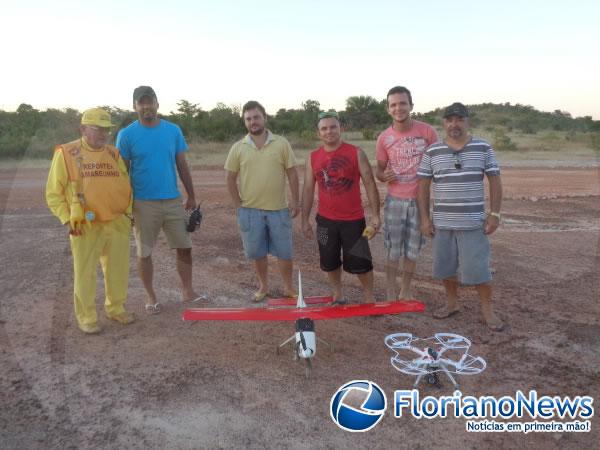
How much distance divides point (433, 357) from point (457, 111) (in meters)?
2.01

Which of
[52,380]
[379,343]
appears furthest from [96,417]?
[379,343]

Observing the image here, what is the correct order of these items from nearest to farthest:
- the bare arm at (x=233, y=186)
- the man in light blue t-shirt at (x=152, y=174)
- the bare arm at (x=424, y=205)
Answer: the bare arm at (x=424, y=205), the man in light blue t-shirt at (x=152, y=174), the bare arm at (x=233, y=186)

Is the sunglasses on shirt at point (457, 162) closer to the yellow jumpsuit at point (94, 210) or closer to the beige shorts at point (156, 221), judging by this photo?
the beige shorts at point (156, 221)

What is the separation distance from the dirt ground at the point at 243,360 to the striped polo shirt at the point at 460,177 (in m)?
1.04

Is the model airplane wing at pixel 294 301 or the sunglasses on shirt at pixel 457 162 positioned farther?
the model airplane wing at pixel 294 301

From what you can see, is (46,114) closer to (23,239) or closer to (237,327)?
(23,239)

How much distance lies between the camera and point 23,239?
804 cm

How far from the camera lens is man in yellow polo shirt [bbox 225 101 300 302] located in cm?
Answer: 483

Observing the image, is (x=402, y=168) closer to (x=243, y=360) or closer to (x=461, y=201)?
(x=461, y=201)

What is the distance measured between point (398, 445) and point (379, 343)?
4.45ft

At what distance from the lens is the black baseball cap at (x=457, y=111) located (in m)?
4.23

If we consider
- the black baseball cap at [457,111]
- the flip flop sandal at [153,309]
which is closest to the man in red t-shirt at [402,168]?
the black baseball cap at [457,111]

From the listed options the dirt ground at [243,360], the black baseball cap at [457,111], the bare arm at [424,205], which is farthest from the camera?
the bare arm at [424,205]

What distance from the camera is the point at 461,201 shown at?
432 cm
